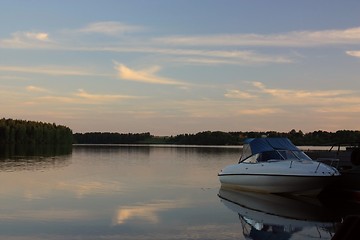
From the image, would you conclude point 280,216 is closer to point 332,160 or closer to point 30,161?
point 332,160

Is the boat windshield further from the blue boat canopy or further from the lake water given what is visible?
the lake water

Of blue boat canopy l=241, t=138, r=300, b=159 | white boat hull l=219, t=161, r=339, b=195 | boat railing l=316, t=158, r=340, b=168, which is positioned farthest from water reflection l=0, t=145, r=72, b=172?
boat railing l=316, t=158, r=340, b=168

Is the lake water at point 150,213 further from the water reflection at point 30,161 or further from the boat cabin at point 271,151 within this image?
the water reflection at point 30,161

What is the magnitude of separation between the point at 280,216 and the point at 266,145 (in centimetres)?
844

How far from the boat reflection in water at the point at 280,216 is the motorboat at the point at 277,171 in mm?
568

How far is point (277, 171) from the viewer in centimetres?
2267

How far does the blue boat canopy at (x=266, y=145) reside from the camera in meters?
25.4

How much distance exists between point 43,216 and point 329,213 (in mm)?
10561

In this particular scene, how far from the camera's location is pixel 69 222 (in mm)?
15906

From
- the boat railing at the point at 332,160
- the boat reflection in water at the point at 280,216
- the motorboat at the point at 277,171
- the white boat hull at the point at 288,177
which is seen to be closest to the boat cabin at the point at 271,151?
the motorboat at the point at 277,171

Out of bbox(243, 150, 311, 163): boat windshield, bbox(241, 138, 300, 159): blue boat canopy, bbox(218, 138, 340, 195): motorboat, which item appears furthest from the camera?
bbox(241, 138, 300, 159): blue boat canopy

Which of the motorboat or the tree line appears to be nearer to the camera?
the motorboat

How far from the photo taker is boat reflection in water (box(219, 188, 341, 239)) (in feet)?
46.8

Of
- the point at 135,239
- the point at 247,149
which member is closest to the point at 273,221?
the point at 135,239
